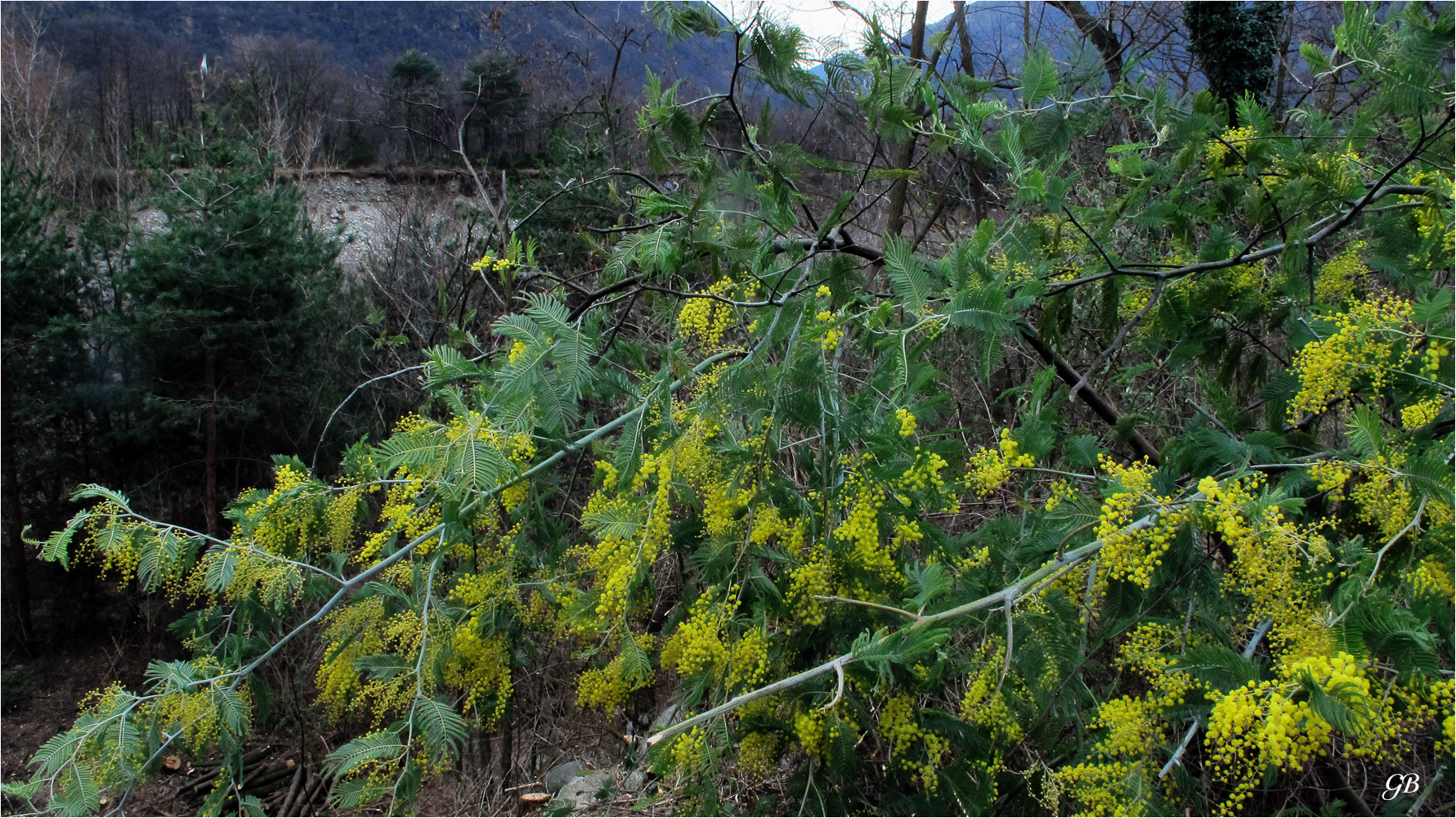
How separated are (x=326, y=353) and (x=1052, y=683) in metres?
11.5

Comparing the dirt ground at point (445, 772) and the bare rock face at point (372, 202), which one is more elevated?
the bare rock face at point (372, 202)

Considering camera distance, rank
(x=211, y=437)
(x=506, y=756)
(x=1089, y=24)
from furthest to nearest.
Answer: (x=211, y=437) → (x=1089, y=24) → (x=506, y=756)

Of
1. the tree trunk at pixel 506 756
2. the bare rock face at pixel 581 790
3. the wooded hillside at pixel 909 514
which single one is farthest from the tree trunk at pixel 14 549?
the wooded hillside at pixel 909 514

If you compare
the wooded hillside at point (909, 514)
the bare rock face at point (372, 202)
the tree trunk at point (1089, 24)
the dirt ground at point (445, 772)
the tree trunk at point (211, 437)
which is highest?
the tree trunk at point (1089, 24)

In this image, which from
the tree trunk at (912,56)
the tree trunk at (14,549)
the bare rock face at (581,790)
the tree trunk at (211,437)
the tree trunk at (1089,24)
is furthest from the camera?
the tree trunk at (211,437)

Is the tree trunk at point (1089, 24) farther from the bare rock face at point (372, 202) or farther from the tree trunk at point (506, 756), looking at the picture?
the bare rock face at point (372, 202)

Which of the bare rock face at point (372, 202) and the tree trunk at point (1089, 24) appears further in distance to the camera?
the bare rock face at point (372, 202)

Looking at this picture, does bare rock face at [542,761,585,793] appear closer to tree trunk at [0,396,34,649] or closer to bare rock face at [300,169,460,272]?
tree trunk at [0,396,34,649]

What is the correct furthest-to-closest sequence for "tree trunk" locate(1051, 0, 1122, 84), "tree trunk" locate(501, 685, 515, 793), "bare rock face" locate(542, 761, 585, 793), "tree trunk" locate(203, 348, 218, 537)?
"tree trunk" locate(203, 348, 218, 537)
"tree trunk" locate(1051, 0, 1122, 84)
"bare rock face" locate(542, 761, 585, 793)
"tree trunk" locate(501, 685, 515, 793)

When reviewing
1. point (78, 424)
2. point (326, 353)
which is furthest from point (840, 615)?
point (78, 424)

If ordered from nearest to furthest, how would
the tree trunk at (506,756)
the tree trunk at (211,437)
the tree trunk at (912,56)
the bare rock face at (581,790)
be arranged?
the bare rock face at (581,790), the tree trunk at (506,756), the tree trunk at (912,56), the tree trunk at (211,437)

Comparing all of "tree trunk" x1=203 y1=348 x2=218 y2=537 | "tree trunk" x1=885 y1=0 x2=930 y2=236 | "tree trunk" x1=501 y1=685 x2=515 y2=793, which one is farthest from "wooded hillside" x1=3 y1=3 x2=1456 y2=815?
"tree trunk" x1=203 y1=348 x2=218 y2=537

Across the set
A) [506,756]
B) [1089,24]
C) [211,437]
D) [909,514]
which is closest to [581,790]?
[506,756]

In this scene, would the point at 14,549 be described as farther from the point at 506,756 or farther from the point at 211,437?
the point at 506,756
